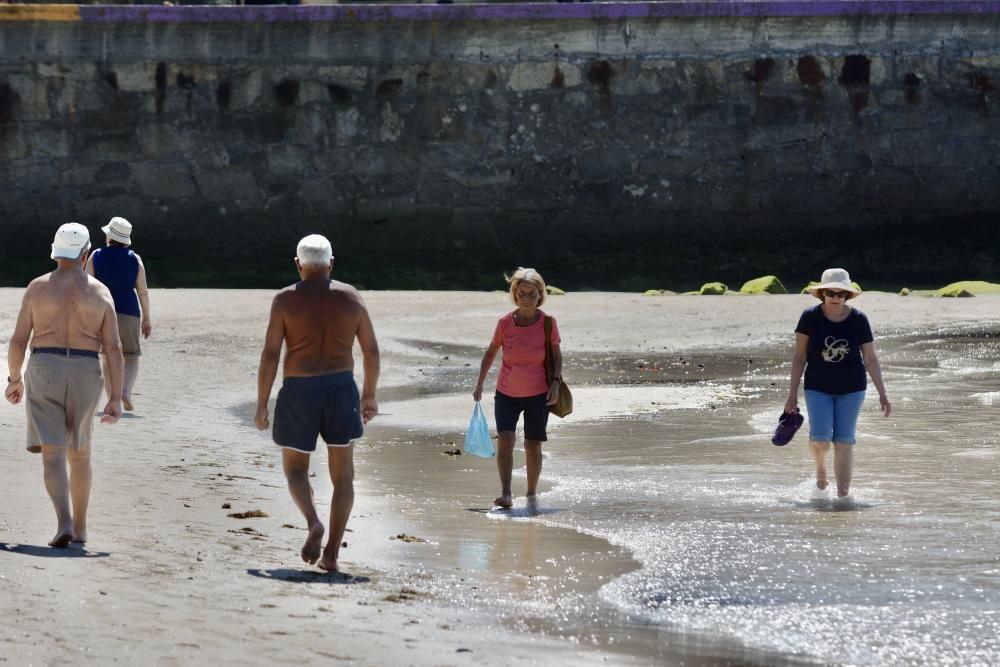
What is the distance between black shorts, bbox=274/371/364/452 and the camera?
6551 millimetres

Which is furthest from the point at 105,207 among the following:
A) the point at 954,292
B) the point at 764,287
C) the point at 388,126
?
the point at 954,292

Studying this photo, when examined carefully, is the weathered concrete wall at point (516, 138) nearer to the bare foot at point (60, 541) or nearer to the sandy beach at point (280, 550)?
the sandy beach at point (280, 550)

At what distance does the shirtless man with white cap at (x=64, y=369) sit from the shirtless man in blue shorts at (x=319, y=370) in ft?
2.16

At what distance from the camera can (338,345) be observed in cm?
657

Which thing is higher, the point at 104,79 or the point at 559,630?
the point at 104,79

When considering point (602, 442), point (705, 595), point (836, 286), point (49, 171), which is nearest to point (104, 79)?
point (49, 171)

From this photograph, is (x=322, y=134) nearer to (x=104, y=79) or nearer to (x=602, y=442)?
(x=104, y=79)

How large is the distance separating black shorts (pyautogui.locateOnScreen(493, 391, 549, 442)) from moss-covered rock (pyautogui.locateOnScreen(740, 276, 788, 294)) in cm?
1203

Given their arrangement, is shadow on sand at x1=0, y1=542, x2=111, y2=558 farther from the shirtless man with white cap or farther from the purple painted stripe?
the purple painted stripe

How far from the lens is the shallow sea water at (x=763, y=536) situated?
5750 millimetres

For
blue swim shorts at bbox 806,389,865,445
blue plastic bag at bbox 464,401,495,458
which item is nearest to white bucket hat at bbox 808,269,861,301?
blue swim shorts at bbox 806,389,865,445

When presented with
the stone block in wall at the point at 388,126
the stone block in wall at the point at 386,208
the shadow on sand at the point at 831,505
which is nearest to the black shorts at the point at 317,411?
the shadow on sand at the point at 831,505

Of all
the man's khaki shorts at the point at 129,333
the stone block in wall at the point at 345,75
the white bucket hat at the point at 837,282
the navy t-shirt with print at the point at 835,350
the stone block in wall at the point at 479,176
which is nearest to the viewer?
the white bucket hat at the point at 837,282

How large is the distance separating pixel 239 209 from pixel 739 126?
6.64 metres
